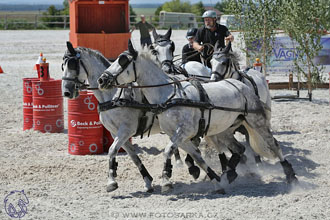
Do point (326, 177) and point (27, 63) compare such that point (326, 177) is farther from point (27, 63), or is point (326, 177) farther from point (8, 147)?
point (27, 63)

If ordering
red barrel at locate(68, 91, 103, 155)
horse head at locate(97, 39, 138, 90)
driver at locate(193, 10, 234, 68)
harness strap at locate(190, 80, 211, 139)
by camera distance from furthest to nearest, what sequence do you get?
driver at locate(193, 10, 234, 68)
red barrel at locate(68, 91, 103, 155)
harness strap at locate(190, 80, 211, 139)
horse head at locate(97, 39, 138, 90)

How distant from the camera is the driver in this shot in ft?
30.6

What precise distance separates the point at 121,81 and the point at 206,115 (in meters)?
1.12

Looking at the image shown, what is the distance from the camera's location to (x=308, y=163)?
8.29 meters

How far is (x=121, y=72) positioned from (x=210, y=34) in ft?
10.7

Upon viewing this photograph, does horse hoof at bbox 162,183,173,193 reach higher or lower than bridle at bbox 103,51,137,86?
lower

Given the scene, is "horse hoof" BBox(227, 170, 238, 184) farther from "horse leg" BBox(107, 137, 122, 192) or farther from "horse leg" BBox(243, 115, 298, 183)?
"horse leg" BBox(107, 137, 122, 192)

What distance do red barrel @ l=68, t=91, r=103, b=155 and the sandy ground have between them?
0.79 feet

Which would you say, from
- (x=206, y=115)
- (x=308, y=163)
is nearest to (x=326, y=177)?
(x=308, y=163)

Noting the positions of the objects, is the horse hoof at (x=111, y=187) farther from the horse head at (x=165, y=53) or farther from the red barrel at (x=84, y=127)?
the red barrel at (x=84, y=127)

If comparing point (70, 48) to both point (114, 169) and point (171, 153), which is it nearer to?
point (114, 169)

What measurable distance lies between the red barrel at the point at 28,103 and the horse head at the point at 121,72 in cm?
479

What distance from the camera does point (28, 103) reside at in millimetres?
11133

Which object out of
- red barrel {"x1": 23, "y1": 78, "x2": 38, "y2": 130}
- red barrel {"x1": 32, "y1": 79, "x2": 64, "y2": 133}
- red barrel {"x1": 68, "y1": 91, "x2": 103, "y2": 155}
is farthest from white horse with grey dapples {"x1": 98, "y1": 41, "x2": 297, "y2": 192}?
red barrel {"x1": 23, "y1": 78, "x2": 38, "y2": 130}
